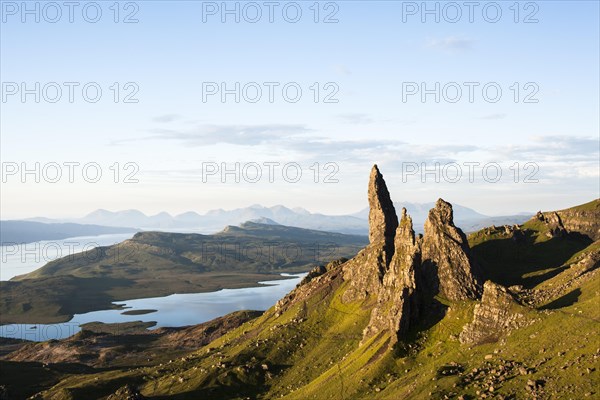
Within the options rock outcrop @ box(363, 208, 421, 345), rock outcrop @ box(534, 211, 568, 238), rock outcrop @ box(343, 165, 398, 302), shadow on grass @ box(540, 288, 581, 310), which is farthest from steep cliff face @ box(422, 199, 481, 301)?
rock outcrop @ box(534, 211, 568, 238)

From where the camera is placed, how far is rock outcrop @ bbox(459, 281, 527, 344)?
9506 centimetres

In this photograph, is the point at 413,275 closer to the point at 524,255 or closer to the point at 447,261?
the point at 447,261

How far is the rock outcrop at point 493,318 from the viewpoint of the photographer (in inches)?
3742

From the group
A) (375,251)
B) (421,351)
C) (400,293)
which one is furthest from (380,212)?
(421,351)

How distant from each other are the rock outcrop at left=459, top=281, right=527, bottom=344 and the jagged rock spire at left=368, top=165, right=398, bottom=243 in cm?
5955

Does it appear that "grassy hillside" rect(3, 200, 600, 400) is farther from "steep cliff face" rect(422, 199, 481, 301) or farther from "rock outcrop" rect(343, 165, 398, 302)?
"rock outcrop" rect(343, 165, 398, 302)

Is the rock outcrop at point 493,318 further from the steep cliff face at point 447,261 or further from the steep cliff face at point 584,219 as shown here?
the steep cliff face at point 584,219

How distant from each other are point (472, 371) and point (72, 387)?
360ft

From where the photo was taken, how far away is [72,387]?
150 metres

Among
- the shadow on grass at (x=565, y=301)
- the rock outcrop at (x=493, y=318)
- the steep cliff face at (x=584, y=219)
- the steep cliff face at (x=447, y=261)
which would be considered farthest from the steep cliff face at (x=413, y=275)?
the steep cliff face at (x=584, y=219)

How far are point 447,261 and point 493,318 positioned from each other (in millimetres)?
24294

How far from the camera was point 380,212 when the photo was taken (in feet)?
538

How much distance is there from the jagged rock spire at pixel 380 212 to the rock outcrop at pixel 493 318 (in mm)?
59549

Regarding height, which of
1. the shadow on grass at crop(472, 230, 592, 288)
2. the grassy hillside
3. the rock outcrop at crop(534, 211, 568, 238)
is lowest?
the grassy hillside
